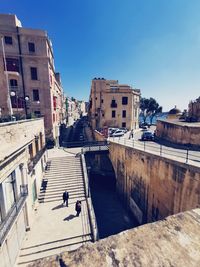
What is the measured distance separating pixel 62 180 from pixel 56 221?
4.60 meters

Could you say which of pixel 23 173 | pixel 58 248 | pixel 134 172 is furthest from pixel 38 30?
pixel 58 248

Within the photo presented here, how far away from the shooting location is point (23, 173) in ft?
31.5

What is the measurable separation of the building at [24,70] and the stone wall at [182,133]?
693 inches

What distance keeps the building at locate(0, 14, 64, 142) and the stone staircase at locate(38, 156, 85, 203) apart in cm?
801

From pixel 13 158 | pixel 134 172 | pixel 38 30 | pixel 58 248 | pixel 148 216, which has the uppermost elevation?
pixel 38 30

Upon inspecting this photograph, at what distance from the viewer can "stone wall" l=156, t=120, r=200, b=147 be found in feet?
52.6

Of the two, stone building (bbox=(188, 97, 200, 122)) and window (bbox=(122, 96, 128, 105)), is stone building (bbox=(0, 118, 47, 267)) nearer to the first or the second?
stone building (bbox=(188, 97, 200, 122))

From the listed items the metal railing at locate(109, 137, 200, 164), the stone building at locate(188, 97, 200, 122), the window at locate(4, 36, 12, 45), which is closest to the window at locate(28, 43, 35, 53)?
the window at locate(4, 36, 12, 45)

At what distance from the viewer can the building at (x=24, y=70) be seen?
2056 cm

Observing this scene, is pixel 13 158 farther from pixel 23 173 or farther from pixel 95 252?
pixel 95 252

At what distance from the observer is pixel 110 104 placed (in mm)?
34531

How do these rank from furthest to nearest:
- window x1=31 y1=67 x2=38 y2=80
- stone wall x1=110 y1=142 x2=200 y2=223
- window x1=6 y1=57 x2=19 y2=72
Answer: window x1=31 y1=67 x2=38 y2=80, window x1=6 y1=57 x2=19 y2=72, stone wall x1=110 y1=142 x2=200 y2=223

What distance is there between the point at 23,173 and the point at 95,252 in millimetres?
9252

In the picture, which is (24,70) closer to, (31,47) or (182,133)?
(31,47)
